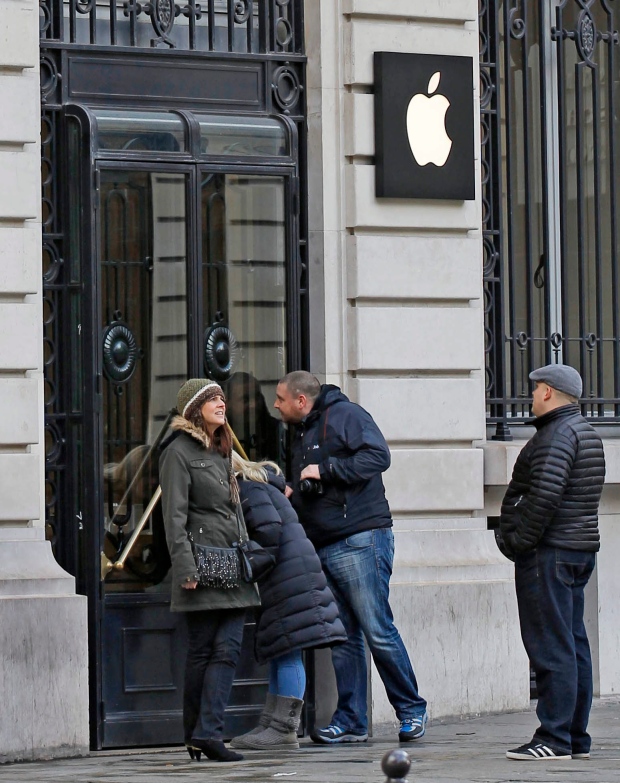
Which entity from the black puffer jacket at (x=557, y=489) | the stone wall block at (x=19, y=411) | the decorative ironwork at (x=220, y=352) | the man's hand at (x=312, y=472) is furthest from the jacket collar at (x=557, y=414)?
the stone wall block at (x=19, y=411)

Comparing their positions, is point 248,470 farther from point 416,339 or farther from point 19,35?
point 19,35

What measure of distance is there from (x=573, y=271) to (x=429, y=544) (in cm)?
222

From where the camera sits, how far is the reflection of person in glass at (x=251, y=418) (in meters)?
8.88

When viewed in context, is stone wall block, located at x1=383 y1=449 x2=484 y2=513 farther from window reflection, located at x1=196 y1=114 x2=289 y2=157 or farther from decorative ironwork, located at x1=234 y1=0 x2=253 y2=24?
decorative ironwork, located at x1=234 y1=0 x2=253 y2=24

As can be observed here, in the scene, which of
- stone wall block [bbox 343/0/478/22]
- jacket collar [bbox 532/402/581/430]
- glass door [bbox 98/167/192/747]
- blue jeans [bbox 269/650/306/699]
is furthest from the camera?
stone wall block [bbox 343/0/478/22]

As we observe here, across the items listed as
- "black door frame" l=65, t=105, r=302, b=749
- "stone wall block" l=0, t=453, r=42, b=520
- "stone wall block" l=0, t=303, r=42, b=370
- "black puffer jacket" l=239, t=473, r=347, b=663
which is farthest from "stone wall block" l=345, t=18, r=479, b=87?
"stone wall block" l=0, t=453, r=42, b=520

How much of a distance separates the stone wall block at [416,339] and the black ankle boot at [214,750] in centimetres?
239

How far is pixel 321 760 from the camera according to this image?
753cm

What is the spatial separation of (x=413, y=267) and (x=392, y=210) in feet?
1.09

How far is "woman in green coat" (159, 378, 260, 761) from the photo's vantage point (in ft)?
24.5

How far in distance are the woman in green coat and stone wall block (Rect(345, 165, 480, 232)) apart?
1.86 m

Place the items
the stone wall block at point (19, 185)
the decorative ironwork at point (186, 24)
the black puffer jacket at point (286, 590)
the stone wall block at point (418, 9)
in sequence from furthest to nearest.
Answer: the stone wall block at point (418, 9), the decorative ironwork at point (186, 24), the stone wall block at point (19, 185), the black puffer jacket at point (286, 590)

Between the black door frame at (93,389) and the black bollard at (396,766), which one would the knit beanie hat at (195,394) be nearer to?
the black door frame at (93,389)

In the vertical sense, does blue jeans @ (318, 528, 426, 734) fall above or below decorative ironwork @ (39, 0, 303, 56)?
below
